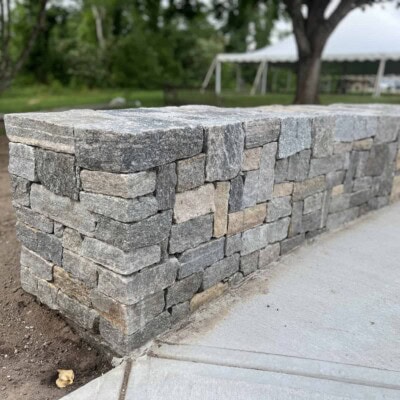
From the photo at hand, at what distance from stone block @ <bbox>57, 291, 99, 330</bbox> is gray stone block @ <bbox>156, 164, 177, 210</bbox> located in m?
0.77

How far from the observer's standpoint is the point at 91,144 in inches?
88.2

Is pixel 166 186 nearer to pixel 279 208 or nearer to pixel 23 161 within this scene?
pixel 23 161

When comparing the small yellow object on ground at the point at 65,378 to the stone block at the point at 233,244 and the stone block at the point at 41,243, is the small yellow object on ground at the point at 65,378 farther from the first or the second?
the stone block at the point at 233,244

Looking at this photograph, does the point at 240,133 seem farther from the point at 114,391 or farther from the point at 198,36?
the point at 198,36

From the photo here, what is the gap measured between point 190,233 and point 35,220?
3.27 ft

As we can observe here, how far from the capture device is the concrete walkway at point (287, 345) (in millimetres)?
2248

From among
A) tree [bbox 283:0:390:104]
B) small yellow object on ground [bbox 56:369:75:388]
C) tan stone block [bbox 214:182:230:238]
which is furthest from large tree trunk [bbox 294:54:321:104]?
small yellow object on ground [bbox 56:369:75:388]

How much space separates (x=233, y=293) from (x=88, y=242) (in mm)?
1121

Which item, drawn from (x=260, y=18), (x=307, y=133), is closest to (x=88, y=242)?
(x=307, y=133)

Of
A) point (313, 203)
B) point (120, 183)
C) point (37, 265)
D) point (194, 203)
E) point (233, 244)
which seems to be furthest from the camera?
point (313, 203)

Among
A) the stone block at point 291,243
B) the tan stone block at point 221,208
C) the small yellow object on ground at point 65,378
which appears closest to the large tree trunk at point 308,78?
the stone block at point 291,243

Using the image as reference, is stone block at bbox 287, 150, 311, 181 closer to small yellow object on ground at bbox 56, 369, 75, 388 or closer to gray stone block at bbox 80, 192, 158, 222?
gray stone block at bbox 80, 192, 158, 222

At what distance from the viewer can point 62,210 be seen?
2.58 metres

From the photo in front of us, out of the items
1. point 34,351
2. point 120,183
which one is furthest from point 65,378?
point 120,183
